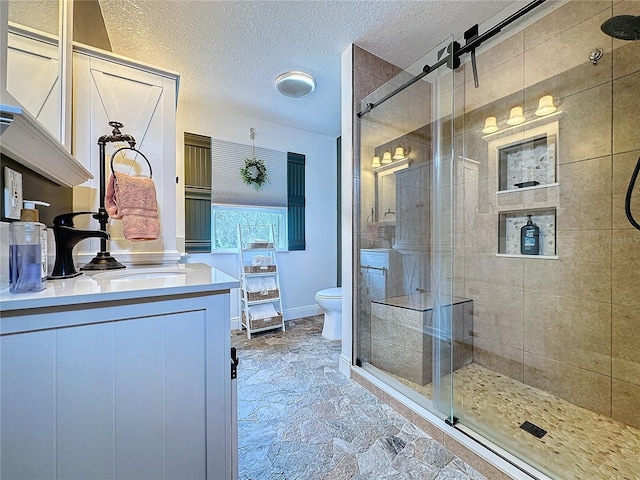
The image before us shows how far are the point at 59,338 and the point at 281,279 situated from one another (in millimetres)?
2729

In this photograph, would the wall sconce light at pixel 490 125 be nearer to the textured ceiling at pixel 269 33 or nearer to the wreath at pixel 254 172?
the textured ceiling at pixel 269 33

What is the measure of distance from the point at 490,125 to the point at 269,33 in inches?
68.3

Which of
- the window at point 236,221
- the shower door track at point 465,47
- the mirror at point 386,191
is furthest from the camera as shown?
the window at point 236,221

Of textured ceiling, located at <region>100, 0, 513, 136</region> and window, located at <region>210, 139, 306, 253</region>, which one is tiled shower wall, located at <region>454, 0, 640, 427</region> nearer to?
textured ceiling, located at <region>100, 0, 513, 136</region>

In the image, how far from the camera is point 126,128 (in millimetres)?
1594

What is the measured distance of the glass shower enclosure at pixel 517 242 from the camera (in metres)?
1.43

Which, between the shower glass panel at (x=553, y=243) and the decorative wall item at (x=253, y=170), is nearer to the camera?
the shower glass panel at (x=553, y=243)

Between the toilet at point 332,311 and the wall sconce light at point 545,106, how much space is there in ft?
6.66

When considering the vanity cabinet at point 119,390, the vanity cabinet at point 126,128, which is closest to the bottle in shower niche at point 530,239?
the vanity cabinet at point 119,390

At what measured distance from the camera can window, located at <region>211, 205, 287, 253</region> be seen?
9.89 ft

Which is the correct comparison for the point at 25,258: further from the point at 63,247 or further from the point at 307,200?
the point at 307,200

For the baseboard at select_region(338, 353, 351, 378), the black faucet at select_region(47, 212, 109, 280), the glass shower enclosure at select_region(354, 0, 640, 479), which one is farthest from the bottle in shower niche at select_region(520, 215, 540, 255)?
the black faucet at select_region(47, 212, 109, 280)

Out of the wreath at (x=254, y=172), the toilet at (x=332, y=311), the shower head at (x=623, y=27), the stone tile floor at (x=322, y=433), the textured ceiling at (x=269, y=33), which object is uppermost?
the textured ceiling at (x=269, y=33)

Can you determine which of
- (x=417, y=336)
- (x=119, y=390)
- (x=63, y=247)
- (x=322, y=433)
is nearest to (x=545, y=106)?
(x=417, y=336)
